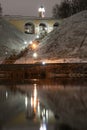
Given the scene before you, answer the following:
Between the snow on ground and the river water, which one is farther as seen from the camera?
the snow on ground

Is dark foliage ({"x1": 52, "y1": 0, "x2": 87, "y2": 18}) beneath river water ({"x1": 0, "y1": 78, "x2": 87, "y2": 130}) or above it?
above

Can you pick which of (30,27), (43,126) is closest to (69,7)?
(30,27)

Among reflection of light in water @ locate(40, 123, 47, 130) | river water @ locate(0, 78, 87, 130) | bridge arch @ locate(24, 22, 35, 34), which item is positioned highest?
bridge arch @ locate(24, 22, 35, 34)

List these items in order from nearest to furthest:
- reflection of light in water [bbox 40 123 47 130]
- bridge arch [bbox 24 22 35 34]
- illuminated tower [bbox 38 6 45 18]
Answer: reflection of light in water [bbox 40 123 47 130] < bridge arch [bbox 24 22 35 34] < illuminated tower [bbox 38 6 45 18]

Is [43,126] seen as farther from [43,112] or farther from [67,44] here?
[67,44]

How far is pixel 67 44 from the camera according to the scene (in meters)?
76.4

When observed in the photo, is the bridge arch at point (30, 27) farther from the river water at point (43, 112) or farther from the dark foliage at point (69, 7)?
the river water at point (43, 112)

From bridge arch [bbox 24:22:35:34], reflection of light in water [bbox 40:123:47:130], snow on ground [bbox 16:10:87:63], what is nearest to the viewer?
reflection of light in water [bbox 40:123:47:130]

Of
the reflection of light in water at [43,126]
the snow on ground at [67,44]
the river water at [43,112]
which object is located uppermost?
the snow on ground at [67,44]

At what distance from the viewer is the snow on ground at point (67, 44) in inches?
2718

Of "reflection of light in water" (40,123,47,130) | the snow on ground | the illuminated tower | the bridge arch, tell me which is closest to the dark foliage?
the illuminated tower

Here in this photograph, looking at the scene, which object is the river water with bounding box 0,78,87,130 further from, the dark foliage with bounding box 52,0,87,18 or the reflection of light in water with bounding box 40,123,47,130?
the dark foliage with bounding box 52,0,87,18

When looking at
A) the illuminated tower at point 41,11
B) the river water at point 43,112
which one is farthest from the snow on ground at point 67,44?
the river water at point 43,112

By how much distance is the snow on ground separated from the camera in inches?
2718
